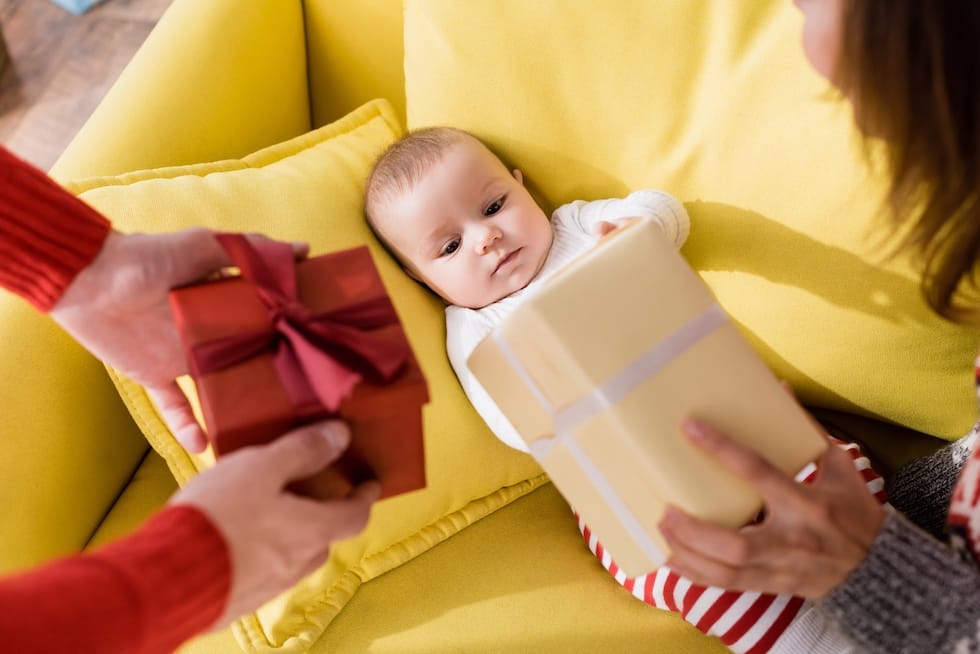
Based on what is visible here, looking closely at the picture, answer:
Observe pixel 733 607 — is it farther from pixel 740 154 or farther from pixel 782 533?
pixel 740 154

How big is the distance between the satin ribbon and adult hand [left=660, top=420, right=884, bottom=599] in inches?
10.1

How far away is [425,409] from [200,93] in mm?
585

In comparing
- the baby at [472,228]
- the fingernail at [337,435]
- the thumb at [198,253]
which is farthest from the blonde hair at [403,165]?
the fingernail at [337,435]

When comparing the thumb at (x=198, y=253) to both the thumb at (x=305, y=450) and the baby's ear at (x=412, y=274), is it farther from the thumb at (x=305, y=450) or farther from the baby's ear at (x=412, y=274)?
the baby's ear at (x=412, y=274)

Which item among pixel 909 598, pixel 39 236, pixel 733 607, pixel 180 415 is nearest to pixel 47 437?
pixel 180 415

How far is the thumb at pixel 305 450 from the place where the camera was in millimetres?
631

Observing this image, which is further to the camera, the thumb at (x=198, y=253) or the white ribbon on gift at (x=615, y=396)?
the thumb at (x=198, y=253)

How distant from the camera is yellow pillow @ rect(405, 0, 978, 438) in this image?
94cm

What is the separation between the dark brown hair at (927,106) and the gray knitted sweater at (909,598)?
0.84 feet

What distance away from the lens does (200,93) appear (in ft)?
4.04

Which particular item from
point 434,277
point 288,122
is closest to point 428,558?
point 434,277

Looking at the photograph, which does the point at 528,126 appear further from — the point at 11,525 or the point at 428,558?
the point at 11,525

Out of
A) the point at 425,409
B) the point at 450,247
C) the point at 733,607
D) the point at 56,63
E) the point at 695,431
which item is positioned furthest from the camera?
the point at 56,63

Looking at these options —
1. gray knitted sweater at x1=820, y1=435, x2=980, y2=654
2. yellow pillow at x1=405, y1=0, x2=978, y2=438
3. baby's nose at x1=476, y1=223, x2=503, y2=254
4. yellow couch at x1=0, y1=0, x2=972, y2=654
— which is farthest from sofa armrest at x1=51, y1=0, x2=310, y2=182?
gray knitted sweater at x1=820, y1=435, x2=980, y2=654
